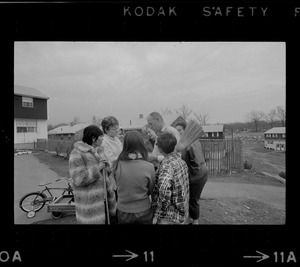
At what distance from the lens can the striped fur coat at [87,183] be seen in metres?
1.16

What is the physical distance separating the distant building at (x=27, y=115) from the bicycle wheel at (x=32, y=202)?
1.69 ft

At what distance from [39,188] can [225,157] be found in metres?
3.95

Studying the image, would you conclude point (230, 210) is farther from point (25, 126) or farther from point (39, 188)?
point (25, 126)

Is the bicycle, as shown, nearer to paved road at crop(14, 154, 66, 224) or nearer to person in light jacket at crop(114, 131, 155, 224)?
paved road at crop(14, 154, 66, 224)

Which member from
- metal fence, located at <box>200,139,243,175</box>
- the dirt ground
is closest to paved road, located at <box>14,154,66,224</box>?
the dirt ground

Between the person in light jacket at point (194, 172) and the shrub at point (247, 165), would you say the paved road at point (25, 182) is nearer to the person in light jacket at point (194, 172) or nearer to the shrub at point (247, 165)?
the person in light jacket at point (194, 172)

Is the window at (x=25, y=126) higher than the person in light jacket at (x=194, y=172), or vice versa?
the window at (x=25, y=126)

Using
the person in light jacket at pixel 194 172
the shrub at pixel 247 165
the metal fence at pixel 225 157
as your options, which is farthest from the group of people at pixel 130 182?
the shrub at pixel 247 165

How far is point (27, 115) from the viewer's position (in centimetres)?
134

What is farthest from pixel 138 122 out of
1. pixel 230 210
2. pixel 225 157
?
pixel 225 157
